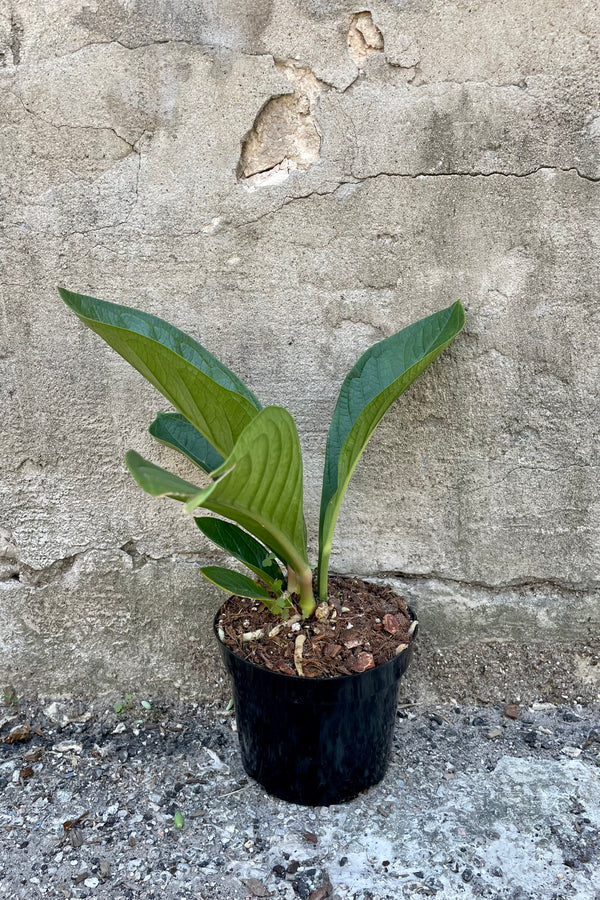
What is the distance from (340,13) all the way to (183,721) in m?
1.73

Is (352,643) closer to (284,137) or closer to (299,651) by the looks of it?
(299,651)

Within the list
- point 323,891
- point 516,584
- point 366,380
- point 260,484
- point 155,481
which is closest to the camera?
point 155,481

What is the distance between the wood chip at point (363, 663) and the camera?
1.35 metres

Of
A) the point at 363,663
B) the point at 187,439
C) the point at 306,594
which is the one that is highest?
the point at 187,439

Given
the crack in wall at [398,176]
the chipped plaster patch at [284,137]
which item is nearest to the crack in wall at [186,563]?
the crack in wall at [398,176]

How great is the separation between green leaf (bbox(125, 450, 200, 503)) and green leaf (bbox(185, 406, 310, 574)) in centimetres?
3

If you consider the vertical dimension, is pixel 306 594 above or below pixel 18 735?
above

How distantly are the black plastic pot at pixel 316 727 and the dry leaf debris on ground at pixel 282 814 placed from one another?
0.06 m

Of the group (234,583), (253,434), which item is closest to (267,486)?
(253,434)

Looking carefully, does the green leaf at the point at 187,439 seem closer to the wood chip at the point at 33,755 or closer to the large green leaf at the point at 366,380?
the large green leaf at the point at 366,380

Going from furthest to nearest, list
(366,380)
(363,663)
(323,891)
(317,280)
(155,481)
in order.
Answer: (317,280) → (366,380) → (363,663) → (323,891) → (155,481)

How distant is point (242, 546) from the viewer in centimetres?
146

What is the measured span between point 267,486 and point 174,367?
258mm

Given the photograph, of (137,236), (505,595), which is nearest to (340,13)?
(137,236)
